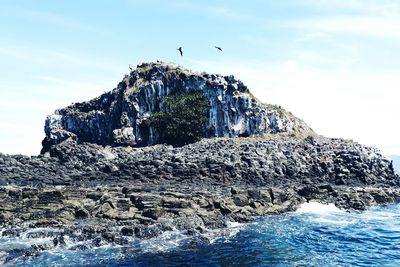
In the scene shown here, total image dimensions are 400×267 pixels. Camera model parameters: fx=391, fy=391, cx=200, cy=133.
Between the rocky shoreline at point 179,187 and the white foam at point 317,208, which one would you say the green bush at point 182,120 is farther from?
the white foam at point 317,208

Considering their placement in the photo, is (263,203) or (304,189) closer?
(263,203)

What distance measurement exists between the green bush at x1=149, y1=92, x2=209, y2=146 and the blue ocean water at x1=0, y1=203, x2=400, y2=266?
244 feet

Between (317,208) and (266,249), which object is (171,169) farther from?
(266,249)

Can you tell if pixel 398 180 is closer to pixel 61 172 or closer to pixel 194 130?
pixel 194 130

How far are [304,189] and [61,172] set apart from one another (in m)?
48.6

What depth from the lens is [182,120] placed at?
12362 centimetres

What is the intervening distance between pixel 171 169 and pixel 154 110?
192 feet

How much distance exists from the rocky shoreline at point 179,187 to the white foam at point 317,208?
Result: 4.67 feet

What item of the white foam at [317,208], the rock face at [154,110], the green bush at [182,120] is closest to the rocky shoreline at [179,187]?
the white foam at [317,208]

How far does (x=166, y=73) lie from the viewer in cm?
13638

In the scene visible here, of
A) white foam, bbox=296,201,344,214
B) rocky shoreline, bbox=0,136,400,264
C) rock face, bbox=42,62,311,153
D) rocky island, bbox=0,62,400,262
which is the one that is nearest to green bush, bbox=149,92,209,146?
rocky island, bbox=0,62,400,262

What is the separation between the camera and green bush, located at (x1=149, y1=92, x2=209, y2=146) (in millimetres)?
123625

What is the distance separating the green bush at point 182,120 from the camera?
406ft

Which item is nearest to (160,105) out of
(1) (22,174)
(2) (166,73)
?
(2) (166,73)
